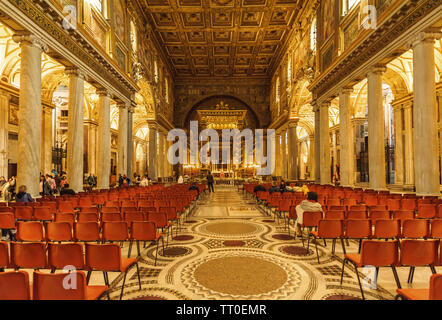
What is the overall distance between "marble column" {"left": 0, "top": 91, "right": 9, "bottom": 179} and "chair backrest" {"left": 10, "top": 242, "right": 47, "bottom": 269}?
48.2 ft

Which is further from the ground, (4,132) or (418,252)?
(4,132)

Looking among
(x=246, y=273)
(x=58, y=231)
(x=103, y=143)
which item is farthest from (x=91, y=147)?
(x=246, y=273)

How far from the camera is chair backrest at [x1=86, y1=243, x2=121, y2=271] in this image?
329cm

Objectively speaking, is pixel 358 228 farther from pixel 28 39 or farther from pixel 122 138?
pixel 122 138

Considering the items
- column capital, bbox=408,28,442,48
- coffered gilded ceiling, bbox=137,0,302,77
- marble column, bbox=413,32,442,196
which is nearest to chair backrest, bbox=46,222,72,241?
marble column, bbox=413,32,442,196

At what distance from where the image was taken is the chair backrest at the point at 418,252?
3375 mm

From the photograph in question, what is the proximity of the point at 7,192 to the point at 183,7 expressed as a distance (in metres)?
17.7

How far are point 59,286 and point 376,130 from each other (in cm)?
1312

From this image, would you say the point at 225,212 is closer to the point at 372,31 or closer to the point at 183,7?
the point at 372,31

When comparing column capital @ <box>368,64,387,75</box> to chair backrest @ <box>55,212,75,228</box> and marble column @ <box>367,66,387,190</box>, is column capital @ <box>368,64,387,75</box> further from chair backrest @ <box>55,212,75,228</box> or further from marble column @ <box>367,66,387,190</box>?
chair backrest @ <box>55,212,75,228</box>

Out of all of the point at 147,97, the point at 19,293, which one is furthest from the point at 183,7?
the point at 19,293

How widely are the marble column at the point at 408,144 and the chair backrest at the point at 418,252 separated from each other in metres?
16.5

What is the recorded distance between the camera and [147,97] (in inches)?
946

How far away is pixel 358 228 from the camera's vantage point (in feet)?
16.1
